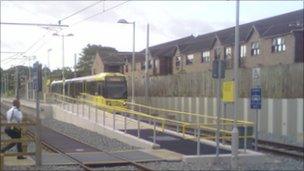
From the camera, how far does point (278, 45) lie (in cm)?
5294

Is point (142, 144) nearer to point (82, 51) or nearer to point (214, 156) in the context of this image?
point (214, 156)

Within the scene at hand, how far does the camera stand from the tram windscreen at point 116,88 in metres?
47.8

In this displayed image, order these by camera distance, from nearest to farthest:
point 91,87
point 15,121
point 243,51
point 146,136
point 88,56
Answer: point 15,121
point 146,136
point 91,87
point 243,51
point 88,56

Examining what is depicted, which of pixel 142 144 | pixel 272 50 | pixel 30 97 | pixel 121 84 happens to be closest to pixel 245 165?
pixel 142 144

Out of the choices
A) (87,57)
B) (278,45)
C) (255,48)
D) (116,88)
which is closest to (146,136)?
(116,88)

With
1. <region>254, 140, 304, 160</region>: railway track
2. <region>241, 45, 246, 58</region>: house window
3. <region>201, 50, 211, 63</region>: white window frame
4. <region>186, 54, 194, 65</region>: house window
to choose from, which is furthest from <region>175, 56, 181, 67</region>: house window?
Answer: <region>254, 140, 304, 160</region>: railway track

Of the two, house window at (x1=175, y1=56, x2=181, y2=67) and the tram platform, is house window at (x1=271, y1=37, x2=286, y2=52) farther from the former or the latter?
house window at (x1=175, y1=56, x2=181, y2=67)

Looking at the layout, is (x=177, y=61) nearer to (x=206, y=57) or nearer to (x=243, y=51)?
(x=206, y=57)

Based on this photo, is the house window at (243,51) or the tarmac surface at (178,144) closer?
the tarmac surface at (178,144)

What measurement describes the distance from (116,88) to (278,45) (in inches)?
589

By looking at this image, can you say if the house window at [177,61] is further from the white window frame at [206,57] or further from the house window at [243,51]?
the house window at [243,51]

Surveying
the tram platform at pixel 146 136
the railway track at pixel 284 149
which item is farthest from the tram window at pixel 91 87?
the railway track at pixel 284 149

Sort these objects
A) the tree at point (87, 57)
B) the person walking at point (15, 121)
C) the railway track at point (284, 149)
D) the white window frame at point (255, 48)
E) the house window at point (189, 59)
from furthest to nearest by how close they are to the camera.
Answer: the tree at point (87, 57)
the house window at point (189, 59)
the white window frame at point (255, 48)
the railway track at point (284, 149)
the person walking at point (15, 121)

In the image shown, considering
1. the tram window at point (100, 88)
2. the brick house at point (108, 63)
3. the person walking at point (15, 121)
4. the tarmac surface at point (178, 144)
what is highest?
the brick house at point (108, 63)
